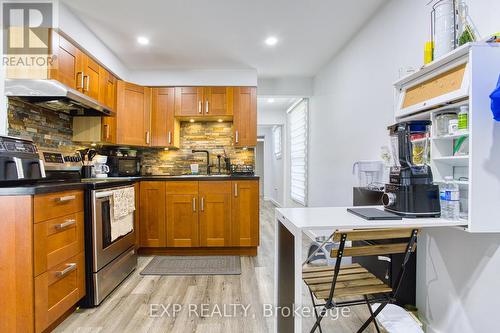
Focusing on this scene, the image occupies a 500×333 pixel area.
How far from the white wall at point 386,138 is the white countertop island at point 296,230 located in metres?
0.43

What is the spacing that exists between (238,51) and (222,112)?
83 cm

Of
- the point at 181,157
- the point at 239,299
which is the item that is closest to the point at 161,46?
the point at 181,157

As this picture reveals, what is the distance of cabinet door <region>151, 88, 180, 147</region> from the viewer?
11.8 feet

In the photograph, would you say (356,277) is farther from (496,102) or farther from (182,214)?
(182,214)

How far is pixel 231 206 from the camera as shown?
322cm

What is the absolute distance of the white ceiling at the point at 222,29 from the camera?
2293mm

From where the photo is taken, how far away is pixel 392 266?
1922 mm

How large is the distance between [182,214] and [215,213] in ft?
1.38

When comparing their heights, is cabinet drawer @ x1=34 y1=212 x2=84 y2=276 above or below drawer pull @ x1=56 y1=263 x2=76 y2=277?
above

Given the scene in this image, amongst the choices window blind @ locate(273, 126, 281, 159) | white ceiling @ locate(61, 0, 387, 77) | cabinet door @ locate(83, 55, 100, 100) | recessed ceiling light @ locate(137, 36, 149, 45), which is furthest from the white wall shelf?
window blind @ locate(273, 126, 281, 159)

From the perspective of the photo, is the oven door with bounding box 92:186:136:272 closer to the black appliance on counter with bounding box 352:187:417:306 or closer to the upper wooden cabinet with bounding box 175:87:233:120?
the upper wooden cabinet with bounding box 175:87:233:120

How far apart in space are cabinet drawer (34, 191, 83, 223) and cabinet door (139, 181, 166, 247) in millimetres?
1168

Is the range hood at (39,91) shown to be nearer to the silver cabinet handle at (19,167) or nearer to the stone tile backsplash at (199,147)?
the silver cabinet handle at (19,167)

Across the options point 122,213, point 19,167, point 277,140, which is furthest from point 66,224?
point 277,140
